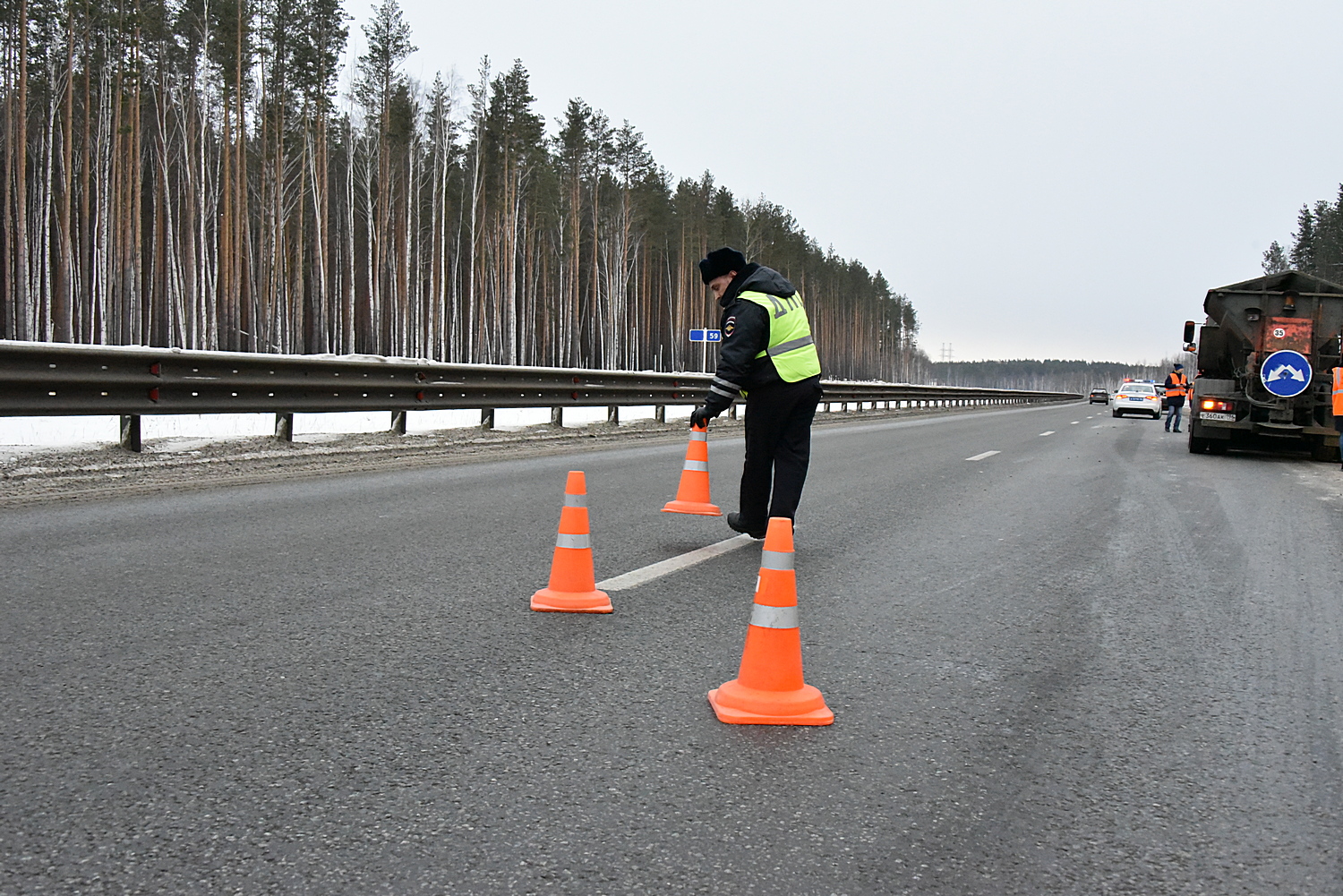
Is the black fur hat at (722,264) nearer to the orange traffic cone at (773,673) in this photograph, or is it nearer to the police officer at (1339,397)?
the orange traffic cone at (773,673)

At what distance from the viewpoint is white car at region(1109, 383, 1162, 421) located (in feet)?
122

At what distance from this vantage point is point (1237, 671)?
12.5ft

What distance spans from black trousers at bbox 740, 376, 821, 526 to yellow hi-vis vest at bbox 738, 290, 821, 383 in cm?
9

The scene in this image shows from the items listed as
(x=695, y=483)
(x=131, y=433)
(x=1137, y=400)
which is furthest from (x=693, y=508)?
(x=1137, y=400)

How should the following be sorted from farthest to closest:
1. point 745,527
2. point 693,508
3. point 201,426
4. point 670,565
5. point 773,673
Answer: point 201,426 → point 693,508 → point 745,527 → point 670,565 → point 773,673

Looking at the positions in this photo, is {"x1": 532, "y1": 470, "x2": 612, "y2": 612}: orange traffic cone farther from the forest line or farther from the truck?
the forest line

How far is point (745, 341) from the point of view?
19.9 feet

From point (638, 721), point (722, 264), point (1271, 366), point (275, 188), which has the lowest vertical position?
point (638, 721)

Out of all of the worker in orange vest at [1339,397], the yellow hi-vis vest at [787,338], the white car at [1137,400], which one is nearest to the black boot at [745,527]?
the yellow hi-vis vest at [787,338]

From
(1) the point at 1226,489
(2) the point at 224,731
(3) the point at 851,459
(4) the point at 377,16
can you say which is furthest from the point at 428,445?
(4) the point at 377,16

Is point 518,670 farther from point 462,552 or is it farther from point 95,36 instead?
point 95,36

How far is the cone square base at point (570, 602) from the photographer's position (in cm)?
441

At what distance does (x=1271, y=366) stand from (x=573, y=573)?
535 inches

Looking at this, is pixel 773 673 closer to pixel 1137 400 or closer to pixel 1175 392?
pixel 1175 392
